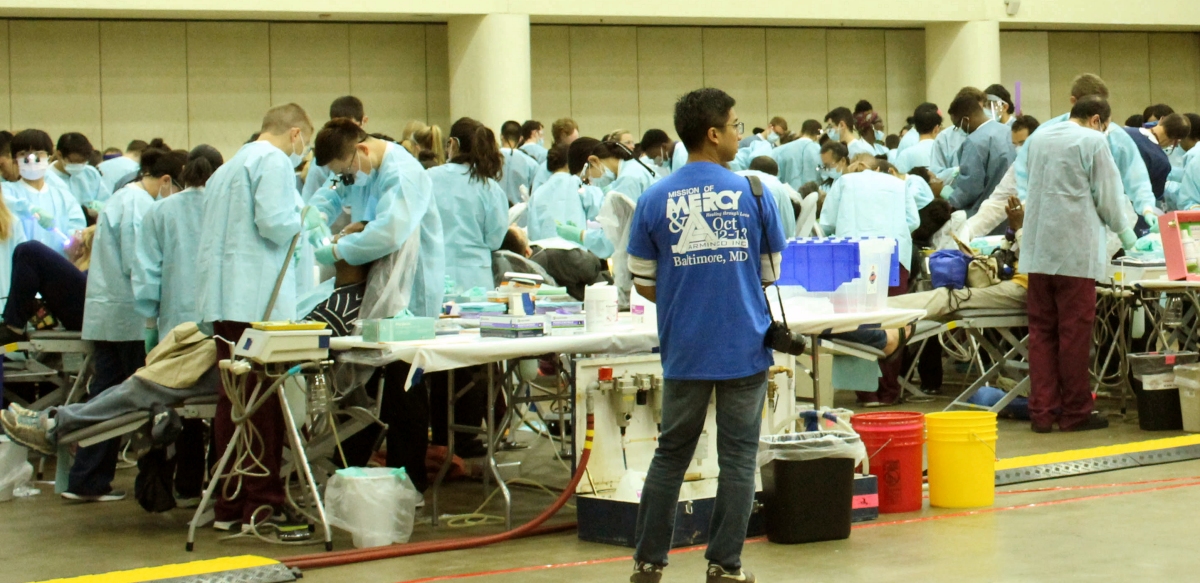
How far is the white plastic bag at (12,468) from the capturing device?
588 centimetres

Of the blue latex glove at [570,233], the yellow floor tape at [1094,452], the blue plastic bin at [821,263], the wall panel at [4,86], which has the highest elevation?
the wall panel at [4,86]

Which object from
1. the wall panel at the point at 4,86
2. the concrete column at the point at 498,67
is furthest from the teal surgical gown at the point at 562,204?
the wall panel at the point at 4,86

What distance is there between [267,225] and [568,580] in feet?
5.45

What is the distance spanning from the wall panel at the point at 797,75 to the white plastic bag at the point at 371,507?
12541mm

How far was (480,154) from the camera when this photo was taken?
21.8 ft

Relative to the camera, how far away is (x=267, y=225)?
496cm

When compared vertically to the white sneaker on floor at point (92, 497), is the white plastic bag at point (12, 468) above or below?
above

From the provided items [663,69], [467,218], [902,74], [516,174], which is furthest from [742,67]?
[467,218]

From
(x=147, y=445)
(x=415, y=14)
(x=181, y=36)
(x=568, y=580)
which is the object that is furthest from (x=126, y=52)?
(x=568, y=580)

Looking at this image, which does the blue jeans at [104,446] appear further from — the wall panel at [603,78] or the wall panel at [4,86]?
the wall panel at [603,78]

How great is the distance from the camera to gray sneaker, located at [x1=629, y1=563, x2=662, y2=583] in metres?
3.95

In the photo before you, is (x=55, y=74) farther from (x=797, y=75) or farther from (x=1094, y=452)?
(x=1094, y=452)

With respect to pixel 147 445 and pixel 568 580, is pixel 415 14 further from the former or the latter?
pixel 568 580

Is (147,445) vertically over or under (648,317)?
under
